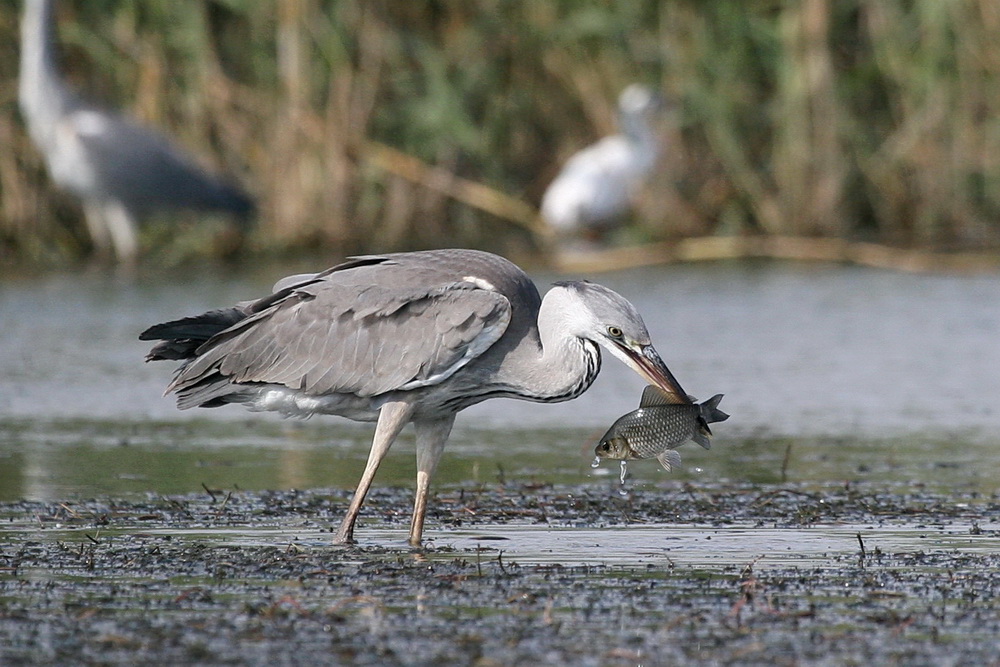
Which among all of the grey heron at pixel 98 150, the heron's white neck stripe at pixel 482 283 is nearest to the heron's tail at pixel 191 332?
the heron's white neck stripe at pixel 482 283

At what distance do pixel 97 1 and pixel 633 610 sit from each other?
11.5 metres

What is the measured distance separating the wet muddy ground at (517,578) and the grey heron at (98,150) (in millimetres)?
7542

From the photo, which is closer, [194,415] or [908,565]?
[908,565]

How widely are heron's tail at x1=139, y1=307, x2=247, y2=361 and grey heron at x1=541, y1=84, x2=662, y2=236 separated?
29.6 feet

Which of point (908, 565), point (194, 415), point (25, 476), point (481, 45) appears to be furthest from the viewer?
point (481, 45)

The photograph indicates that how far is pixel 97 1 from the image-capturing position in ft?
49.4

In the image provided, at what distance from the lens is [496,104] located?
16.0m

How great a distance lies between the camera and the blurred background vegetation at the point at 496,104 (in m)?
15.2

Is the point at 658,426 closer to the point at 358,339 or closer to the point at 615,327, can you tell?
the point at 615,327

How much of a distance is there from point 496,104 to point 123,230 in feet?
11.4

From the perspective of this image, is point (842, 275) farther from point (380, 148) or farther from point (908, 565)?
point (908, 565)

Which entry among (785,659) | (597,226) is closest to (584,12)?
(597,226)

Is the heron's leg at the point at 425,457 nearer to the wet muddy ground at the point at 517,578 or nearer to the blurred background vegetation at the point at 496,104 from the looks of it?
the wet muddy ground at the point at 517,578

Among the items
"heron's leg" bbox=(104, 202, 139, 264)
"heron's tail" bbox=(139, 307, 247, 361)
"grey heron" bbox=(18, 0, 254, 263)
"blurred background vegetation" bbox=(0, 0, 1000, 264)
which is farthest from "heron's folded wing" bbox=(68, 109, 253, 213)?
"heron's tail" bbox=(139, 307, 247, 361)
